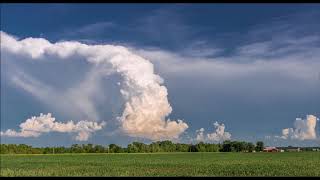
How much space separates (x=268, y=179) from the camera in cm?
657

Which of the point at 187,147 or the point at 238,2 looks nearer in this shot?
the point at 238,2

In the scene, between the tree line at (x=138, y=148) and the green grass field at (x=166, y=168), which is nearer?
the green grass field at (x=166, y=168)

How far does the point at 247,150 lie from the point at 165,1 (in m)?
58.6

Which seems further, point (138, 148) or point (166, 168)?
point (138, 148)

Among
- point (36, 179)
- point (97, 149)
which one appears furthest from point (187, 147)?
point (36, 179)

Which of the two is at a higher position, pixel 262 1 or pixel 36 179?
pixel 262 1

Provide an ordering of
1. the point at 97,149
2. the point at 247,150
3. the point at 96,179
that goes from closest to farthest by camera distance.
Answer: the point at 96,179 → the point at 97,149 → the point at 247,150

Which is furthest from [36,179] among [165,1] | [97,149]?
[97,149]

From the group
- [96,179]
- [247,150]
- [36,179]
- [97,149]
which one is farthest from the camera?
[247,150]

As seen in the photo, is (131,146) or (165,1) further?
(131,146)

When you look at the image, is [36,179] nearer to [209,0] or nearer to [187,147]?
[209,0]

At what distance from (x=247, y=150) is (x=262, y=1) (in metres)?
58.7

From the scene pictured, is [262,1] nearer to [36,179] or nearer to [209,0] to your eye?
[209,0]

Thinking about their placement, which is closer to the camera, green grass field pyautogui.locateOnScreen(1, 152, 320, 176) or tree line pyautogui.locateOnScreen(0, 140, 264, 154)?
green grass field pyautogui.locateOnScreen(1, 152, 320, 176)
